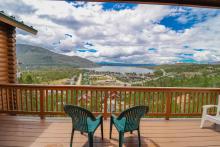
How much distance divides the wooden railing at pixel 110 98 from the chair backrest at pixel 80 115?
141cm

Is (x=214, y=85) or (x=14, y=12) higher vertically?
(x=14, y=12)

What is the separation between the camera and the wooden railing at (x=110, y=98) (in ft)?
12.9

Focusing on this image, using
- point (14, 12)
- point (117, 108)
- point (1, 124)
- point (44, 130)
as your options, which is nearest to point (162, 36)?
point (117, 108)

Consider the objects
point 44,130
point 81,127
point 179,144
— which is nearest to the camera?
point 81,127

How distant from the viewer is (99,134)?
10.3 feet

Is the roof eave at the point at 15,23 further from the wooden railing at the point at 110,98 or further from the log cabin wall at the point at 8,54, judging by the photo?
the wooden railing at the point at 110,98

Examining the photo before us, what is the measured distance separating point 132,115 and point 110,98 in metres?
1.54

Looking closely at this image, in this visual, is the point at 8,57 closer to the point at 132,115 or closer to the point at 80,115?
the point at 80,115

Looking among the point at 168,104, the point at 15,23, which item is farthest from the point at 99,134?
the point at 15,23

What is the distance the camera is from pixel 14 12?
458 centimetres

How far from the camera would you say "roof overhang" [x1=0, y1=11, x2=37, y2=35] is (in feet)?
12.5

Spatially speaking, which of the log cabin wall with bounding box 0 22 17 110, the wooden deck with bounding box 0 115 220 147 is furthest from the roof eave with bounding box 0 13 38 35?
the wooden deck with bounding box 0 115 220 147

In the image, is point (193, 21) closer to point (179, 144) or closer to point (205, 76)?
point (205, 76)

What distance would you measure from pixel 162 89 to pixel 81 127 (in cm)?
241
